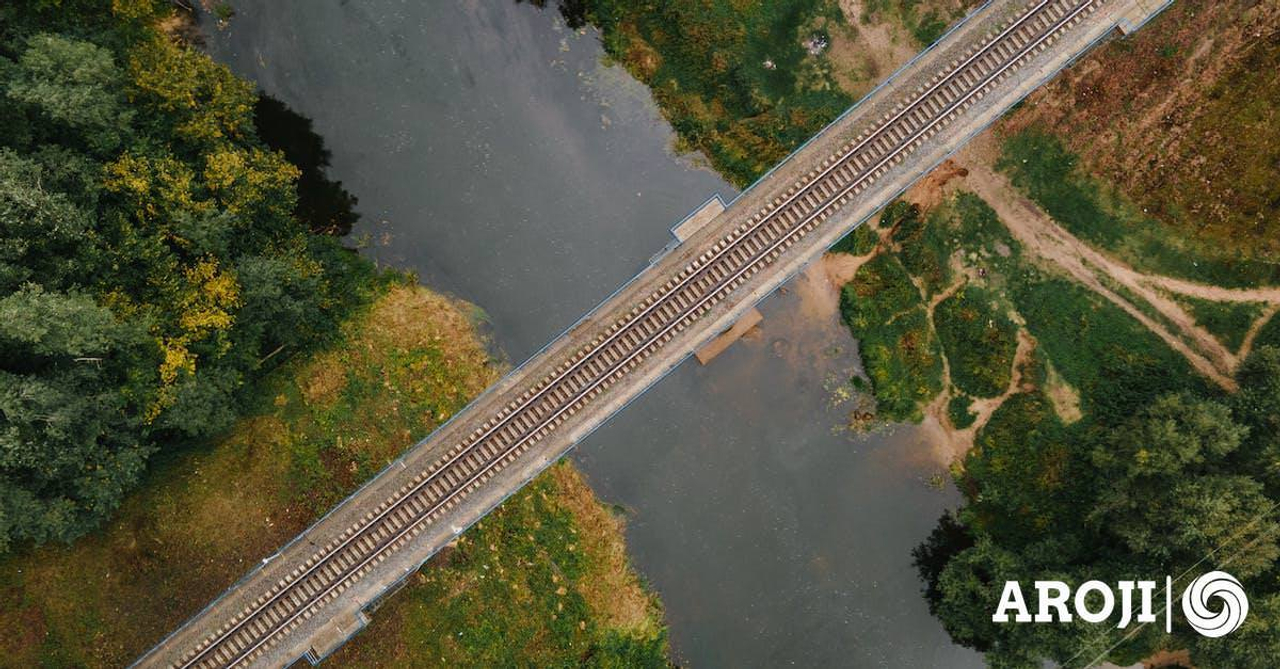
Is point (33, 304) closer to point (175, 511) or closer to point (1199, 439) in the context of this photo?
point (175, 511)

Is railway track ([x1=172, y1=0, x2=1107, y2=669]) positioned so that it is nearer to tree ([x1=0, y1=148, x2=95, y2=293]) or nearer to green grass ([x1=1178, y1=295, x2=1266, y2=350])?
green grass ([x1=1178, y1=295, x2=1266, y2=350])

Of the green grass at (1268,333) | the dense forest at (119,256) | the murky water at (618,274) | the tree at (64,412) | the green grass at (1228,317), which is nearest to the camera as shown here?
the tree at (64,412)

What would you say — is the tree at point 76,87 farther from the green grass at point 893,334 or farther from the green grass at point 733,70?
the green grass at point 893,334

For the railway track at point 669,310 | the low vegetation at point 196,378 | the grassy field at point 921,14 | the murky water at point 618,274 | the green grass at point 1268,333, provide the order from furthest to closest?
the murky water at point 618,274
the green grass at point 1268,333
the grassy field at point 921,14
the railway track at point 669,310
the low vegetation at point 196,378

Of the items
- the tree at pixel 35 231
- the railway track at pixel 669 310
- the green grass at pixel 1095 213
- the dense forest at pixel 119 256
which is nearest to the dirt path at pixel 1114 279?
the green grass at pixel 1095 213

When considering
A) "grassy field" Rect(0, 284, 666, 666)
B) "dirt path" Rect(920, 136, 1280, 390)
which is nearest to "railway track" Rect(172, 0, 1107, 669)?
"grassy field" Rect(0, 284, 666, 666)

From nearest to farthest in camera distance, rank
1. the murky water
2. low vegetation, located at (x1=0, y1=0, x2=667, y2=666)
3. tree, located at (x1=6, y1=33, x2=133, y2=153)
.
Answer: tree, located at (x1=6, y1=33, x2=133, y2=153), low vegetation, located at (x1=0, y1=0, x2=667, y2=666), the murky water

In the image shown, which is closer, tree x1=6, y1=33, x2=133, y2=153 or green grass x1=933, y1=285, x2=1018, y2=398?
tree x1=6, y1=33, x2=133, y2=153
